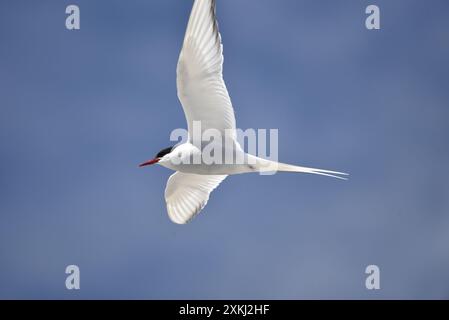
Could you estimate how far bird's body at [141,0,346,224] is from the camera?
642 centimetres

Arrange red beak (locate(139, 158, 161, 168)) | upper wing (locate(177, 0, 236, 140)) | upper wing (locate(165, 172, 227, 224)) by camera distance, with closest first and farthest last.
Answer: upper wing (locate(177, 0, 236, 140)), red beak (locate(139, 158, 161, 168)), upper wing (locate(165, 172, 227, 224))

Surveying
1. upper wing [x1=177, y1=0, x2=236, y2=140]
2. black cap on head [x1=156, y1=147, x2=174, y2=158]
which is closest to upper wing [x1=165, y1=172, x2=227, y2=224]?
black cap on head [x1=156, y1=147, x2=174, y2=158]

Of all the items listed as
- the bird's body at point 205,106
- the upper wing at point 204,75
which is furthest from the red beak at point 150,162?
the upper wing at point 204,75

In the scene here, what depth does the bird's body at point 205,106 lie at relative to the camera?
21.1ft

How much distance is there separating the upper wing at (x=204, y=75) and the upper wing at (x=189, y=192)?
1.04 m

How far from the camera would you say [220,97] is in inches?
270

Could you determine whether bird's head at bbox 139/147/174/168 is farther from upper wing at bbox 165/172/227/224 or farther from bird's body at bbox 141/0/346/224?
upper wing at bbox 165/172/227/224

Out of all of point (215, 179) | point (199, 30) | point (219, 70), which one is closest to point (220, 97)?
point (219, 70)

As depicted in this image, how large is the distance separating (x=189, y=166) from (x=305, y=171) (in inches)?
49.9

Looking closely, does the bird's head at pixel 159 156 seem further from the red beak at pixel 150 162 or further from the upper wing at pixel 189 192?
the upper wing at pixel 189 192

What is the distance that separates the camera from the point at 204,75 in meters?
6.68

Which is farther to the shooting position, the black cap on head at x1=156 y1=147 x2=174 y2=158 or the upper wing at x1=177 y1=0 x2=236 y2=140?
the black cap on head at x1=156 y1=147 x2=174 y2=158

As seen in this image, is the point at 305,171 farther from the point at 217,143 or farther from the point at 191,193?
the point at 191,193

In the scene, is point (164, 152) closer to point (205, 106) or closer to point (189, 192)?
point (205, 106)
